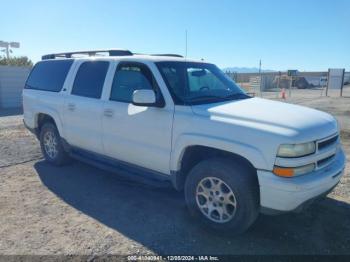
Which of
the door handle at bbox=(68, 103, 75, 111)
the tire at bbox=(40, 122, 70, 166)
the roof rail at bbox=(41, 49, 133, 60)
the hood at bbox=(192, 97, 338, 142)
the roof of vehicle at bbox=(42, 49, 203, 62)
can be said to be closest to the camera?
the hood at bbox=(192, 97, 338, 142)

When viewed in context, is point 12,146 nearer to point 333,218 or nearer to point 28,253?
point 28,253

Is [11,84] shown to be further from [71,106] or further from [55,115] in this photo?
[71,106]

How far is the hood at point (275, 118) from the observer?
3393 mm

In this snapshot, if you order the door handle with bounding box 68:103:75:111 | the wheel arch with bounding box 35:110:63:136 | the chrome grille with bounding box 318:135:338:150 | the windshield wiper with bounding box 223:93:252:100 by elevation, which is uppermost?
the windshield wiper with bounding box 223:93:252:100

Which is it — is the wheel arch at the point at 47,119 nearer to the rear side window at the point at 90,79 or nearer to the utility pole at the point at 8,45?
the rear side window at the point at 90,79

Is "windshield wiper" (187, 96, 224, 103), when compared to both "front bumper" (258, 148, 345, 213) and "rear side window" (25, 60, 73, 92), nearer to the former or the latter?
"front bumper" (258, 148, 345, 213)

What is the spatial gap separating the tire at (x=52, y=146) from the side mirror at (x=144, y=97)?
8.57ft

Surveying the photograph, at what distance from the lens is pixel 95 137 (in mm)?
5180

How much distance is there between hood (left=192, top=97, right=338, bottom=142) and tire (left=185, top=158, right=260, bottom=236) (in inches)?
19.4

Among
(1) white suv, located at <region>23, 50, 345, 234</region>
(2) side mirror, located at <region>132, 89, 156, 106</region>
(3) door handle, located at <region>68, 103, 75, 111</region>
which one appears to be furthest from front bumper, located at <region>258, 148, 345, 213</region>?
(3) door handle, located at <region>68, 103, 75, 111</region>

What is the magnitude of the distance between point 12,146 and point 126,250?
18.8 feet

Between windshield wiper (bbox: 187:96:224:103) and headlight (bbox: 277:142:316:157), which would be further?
windshield wiper (bbox: 187:96:224:103)

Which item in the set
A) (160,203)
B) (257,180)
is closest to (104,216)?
(160,203)

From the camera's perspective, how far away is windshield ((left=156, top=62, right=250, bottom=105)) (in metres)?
4.24
